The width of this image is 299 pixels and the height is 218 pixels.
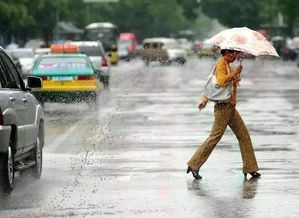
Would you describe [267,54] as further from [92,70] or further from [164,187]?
[92,70]

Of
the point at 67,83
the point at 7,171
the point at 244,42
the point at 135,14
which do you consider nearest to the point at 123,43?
the point at 135,14

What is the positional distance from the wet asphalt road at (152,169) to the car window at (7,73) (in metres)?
1.15

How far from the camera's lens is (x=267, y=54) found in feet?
50.0

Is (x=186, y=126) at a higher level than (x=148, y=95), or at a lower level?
higher

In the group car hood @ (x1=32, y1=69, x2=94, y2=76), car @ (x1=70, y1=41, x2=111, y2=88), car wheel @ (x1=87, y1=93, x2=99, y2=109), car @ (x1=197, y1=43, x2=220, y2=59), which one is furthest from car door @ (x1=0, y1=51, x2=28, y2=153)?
car @ (x1=70, y1=41, x2=111, y2=88)

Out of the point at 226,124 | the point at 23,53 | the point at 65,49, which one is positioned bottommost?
the point at 23,53

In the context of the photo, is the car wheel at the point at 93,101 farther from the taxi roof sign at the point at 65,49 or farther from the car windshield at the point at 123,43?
the car windshield at the point at 123,43

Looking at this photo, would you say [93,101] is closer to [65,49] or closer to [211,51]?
[65,49]

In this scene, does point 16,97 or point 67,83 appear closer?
point 16,97

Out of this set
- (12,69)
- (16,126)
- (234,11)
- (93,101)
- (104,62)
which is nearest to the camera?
(16,126)

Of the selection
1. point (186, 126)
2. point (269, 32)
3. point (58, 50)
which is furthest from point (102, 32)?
point (186, 126)

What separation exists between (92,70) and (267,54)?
56.0 ft

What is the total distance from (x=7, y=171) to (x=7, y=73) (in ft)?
5.30

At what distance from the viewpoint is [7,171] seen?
13.2 m
